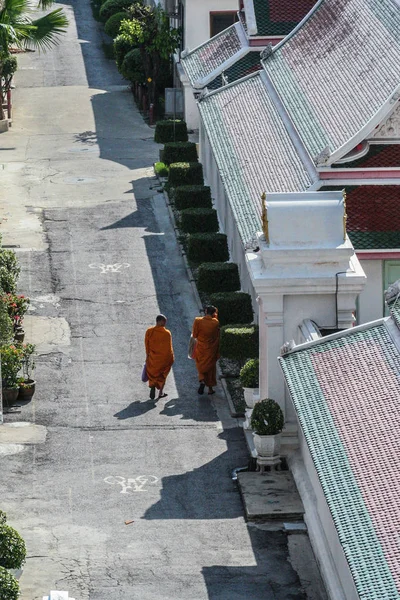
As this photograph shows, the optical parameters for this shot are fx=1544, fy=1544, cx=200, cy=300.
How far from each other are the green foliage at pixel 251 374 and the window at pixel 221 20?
94.7 feet

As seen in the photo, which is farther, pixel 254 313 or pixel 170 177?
pixel 170 177

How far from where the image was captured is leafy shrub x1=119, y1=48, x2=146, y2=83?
59.0 meters

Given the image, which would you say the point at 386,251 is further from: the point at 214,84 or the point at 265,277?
the point at 214,84

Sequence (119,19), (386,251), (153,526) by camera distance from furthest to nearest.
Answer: (119,19), (386,251), (153,526)

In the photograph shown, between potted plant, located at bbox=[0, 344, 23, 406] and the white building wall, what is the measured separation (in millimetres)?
7069

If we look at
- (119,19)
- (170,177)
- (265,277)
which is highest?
(265,277)

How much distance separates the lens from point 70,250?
41.3 metres

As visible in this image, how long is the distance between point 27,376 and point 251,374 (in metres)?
5.25

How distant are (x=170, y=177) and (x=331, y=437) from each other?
25084 mm

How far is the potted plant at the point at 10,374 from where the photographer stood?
99.8 feet

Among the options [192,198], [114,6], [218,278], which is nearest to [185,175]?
[192,198]

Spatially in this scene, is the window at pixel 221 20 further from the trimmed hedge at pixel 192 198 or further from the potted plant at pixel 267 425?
the potted plant at pixel 267 425

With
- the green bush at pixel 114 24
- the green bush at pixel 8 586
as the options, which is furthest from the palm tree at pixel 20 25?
the green bush at pixel 8 586

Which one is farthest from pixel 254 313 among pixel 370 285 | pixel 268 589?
pixel 268 589
